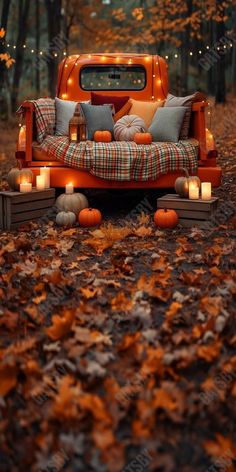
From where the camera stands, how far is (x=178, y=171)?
6.16 metres

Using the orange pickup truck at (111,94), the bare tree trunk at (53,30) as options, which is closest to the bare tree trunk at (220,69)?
the bare tree trunk at (53,30)

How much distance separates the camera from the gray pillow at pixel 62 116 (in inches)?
270

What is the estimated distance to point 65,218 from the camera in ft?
19.0

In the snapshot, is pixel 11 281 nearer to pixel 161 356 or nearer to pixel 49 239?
pixel 49 239

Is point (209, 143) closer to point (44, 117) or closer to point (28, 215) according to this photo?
point (44, 117)

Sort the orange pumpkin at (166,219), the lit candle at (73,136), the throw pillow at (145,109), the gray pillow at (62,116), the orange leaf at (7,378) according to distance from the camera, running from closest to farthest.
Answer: the orange leaf at (7,378) → the orange pumpkin at (166,219) → the lit candle at (73,136) → the gray pillow at (62,116) → the throw pillow at (145,109)

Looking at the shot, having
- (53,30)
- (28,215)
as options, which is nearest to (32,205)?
(28,215)

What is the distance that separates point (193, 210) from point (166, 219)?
354 mm

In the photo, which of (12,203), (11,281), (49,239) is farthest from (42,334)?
(12,203)

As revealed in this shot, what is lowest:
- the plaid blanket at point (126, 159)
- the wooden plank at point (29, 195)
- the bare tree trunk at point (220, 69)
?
the wooden plank at point (29, 195)

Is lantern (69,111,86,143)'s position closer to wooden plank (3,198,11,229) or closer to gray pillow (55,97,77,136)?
gray pillow (55,97,77,136)

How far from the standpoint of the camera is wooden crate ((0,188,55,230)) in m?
5.61

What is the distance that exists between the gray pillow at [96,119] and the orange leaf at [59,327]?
13.9ft

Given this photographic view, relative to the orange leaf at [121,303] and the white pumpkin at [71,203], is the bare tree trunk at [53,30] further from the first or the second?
the orange leaf at [121,303]
